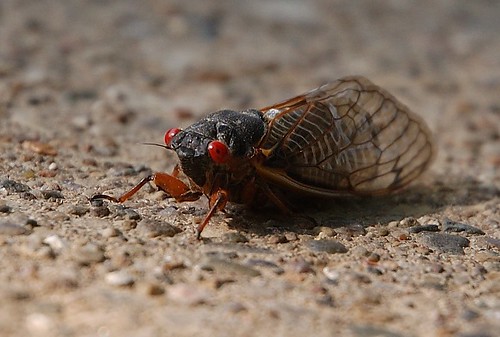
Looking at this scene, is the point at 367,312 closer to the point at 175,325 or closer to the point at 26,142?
the point at 175,325

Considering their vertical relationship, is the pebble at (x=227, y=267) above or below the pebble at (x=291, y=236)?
below

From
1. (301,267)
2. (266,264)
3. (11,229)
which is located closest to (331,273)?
(301,267)

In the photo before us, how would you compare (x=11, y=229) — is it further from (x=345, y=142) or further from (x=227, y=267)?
(x=345, y=142)

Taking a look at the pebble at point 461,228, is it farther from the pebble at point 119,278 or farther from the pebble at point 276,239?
the pebble at point 119,278

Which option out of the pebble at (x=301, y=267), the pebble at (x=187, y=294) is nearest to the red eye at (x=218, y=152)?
the pebble at (x=301, y=267)

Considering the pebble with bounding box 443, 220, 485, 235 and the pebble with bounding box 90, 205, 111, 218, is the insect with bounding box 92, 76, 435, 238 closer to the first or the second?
the pebble with bounding box 90, 205, 111, 218

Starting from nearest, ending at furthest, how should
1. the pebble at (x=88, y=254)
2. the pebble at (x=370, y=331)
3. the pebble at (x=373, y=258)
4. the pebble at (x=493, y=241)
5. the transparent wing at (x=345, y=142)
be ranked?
1. the pebble at (x=370, y=331)
2. the pebble at (x=88, y=254)
3. the pebble at (x=373, y=258)
4. the pebble at (x=493, y=241)
5. the transparent wing at (x=345, y=142)

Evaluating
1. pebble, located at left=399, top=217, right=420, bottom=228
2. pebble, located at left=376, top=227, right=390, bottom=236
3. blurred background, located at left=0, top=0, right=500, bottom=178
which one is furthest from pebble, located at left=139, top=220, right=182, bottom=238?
blurred background, located at left=0, top=0, right=500, bottom=178
